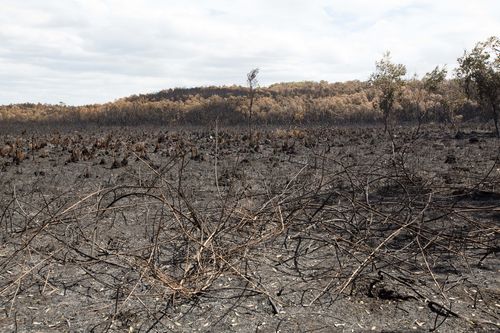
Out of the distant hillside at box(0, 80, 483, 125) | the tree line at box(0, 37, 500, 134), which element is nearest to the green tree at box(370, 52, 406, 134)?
the tree line at box(0, 37, 500, 134)

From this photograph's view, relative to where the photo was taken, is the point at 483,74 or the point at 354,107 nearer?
the point at 483,74

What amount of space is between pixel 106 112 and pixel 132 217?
50601 mm

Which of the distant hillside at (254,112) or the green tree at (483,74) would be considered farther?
the distant hillside at (254,112)

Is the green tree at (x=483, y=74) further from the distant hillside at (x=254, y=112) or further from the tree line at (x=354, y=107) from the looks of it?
the distant hillside at (x=254, y=112)

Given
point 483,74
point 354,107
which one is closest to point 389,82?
point 483,74

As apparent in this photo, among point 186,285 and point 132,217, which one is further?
point 132,217

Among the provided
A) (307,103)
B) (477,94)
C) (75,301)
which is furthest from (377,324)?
(307,103)

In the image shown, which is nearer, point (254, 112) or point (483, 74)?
point (483, 74)

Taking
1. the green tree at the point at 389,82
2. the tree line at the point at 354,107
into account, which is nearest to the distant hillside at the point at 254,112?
the tree line at the point at 354,107

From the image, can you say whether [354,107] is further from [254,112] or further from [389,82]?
[389,82]

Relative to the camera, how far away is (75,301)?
207 inches

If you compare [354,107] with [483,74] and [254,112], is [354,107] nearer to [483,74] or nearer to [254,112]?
[254,112]

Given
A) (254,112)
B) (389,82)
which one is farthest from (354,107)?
(389,82)

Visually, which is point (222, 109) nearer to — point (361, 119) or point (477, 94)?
point (361, 119)
